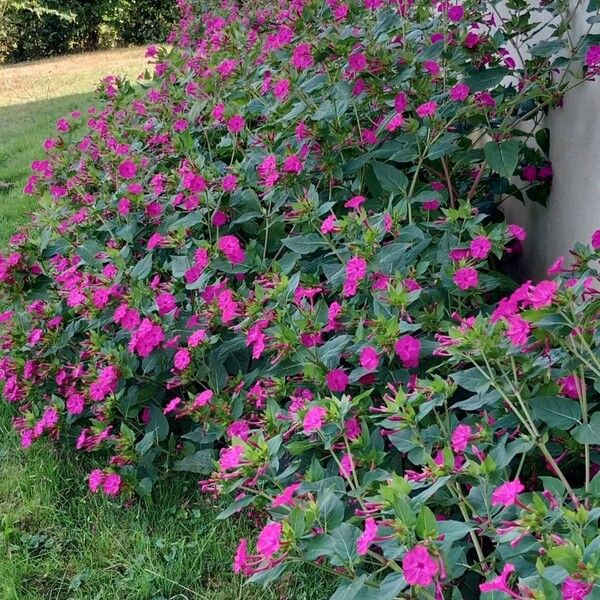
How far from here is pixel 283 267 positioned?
2.12 meters

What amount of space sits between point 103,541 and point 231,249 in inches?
33.4

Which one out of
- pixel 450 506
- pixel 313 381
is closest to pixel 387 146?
pixel 313 381

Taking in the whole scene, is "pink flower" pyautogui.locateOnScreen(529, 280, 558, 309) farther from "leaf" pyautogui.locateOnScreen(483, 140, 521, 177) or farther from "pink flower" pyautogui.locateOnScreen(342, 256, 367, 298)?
"leaf" pyautogui.locateOnScreen(483, 140, 521, 177)

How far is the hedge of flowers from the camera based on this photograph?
1.32 metres

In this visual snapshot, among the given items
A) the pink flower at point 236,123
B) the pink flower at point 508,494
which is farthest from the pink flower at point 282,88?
the pink flower at point 508,494

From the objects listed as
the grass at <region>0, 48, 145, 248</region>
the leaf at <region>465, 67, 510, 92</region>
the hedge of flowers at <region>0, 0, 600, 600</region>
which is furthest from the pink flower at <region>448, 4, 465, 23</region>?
the grass at <region>0, 48, 145, 248</region>

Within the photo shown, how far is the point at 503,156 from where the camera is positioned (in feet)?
6.98

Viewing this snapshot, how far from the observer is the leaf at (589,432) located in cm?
135

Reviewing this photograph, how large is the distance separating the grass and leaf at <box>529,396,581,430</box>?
305 cm

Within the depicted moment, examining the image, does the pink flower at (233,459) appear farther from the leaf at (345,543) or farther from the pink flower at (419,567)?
the pink flower at (419,567)

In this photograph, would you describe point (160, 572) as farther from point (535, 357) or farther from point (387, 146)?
point (387, 146)

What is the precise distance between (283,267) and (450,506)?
0.85 metres

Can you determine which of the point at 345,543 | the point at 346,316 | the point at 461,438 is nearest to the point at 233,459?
the point at 345,543

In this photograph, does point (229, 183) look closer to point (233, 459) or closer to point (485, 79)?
point (485, 79)
